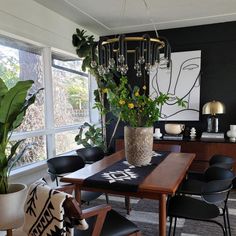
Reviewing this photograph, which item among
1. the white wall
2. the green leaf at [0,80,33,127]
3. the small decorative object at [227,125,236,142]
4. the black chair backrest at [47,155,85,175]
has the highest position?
the white wall

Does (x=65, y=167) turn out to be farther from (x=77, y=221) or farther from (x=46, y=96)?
(x=77, y=221)

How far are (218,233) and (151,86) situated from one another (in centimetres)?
267

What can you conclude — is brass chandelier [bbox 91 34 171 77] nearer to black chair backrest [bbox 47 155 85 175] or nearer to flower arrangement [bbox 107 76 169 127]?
flower arrangement [bbox 107 76 169 127]

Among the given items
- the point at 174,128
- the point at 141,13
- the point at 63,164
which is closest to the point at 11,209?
the point at 63,164

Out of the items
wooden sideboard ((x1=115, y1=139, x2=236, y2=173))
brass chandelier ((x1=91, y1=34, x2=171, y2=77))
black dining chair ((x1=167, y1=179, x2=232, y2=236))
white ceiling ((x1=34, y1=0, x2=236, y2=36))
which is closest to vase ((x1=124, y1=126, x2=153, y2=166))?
black dining chair ((x1=167, y1=179, x2=232, y2=236))

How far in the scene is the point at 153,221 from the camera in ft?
9.30

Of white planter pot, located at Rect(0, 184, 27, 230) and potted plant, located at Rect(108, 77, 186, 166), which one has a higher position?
potted plant, located at Rect(108, 77, 186, 166)

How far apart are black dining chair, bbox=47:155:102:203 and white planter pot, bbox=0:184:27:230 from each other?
0.48m

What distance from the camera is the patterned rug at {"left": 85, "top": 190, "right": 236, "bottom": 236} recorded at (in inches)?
102

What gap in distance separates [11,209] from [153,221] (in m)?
1.58

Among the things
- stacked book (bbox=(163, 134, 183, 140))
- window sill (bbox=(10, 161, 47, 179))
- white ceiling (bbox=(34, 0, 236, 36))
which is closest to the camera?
window sill (bbox=(10, 161, 47, 179))

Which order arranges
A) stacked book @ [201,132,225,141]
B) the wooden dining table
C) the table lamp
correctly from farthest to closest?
stacked book @ [201,132,225,141] → the table lamp → the wooden dining table

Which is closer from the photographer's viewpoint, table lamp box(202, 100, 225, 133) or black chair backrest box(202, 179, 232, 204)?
black chair backrest box(202, 179, 232, 204)

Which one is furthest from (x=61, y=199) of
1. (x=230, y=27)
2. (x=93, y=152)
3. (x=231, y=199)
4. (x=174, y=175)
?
(x=230, y=27)
